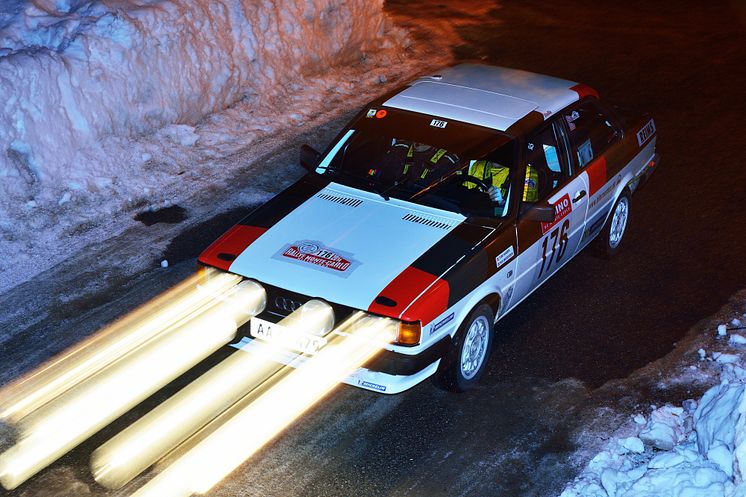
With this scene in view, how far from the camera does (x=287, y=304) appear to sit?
21.1 ft

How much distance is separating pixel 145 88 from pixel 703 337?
6686mm

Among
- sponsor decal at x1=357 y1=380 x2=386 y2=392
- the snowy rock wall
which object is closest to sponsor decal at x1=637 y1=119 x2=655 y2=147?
sponsor decal at x1=357 y1=380 x2=386 y2=392

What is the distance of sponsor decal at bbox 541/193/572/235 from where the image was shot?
24.5ft

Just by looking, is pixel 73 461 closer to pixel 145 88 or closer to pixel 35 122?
pixel 35 122

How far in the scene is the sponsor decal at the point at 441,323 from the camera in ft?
20.8

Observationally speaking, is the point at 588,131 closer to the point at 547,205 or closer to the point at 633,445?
the point at 547,205

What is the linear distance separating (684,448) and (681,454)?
163 millimetres

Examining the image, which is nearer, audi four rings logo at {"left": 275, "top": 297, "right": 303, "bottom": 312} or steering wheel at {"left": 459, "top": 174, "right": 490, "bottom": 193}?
audi four rings logo at {"left": 275, "top": 297, "right": 303, "bottom": 312}

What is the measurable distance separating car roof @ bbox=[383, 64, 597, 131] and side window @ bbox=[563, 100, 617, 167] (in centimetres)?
12

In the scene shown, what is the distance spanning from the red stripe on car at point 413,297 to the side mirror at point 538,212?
109 centimetres

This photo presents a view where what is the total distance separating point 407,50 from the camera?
14328 millimetres

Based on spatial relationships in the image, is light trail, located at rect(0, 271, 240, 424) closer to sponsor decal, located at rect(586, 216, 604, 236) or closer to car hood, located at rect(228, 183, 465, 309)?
car hood, located at rect(228, 183, 465, 309)

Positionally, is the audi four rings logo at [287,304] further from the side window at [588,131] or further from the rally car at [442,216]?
the side window at [588,131]

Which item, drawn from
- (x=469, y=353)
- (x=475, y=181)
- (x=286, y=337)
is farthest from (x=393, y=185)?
(x=286, y=337)
